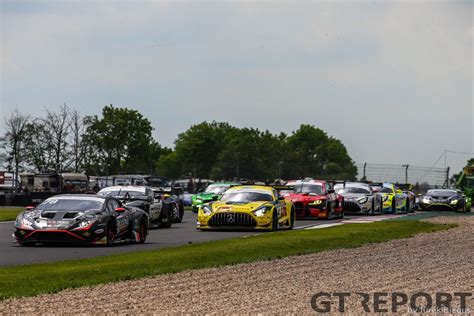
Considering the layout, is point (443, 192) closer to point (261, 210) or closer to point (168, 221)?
point (168, 221)

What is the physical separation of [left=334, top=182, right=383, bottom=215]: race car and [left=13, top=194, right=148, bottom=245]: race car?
22355 mm

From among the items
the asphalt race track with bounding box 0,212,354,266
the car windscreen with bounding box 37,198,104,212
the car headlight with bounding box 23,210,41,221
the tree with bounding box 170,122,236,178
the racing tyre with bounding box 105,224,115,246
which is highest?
the tree with bounding box 170,122,236,178

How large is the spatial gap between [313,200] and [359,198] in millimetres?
7313

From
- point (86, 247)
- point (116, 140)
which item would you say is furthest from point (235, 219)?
point (116, 140)

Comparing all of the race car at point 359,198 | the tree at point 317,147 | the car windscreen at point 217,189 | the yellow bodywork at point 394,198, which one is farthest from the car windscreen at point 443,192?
the tree at point 317,147

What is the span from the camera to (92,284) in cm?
1477

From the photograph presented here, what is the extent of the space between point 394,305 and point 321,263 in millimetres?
6159

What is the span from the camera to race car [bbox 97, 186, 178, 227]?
101ft

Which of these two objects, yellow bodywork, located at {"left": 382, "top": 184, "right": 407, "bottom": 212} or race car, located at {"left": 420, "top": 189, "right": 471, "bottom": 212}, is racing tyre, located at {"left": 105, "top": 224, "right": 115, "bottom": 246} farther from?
race car, located at {"left": 420, "top": 189, "right": 471, "bottom": 212}

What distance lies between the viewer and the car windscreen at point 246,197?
29.7 metres

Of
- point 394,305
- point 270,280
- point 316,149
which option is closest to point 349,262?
point 270,280

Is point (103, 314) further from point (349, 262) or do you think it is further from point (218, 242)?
point (218, 242)

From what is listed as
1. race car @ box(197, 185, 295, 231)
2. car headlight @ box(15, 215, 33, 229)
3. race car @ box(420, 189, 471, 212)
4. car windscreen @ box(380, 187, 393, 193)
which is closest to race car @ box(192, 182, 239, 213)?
car windscreen @ box(380, 187, 393, 193)

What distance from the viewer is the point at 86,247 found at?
22359mm
